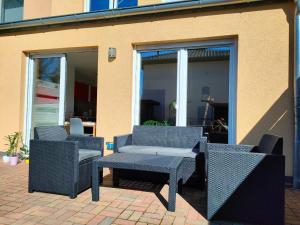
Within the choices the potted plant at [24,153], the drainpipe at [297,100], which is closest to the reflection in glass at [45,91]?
the potted plant at [24,153]

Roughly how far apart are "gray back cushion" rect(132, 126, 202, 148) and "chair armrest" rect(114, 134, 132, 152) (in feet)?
0.44

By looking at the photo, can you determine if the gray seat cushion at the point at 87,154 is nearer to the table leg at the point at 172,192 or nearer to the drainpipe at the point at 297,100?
the table leg at the point at 172,192

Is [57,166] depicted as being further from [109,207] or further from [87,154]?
[109,207]

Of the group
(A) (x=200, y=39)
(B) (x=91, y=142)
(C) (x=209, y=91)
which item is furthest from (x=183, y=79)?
(B) (x=91, y=142)

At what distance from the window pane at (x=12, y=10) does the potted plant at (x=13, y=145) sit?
3289mm

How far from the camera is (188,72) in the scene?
486 cm

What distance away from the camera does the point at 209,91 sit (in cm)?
483

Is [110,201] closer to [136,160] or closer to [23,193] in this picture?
[136,160]

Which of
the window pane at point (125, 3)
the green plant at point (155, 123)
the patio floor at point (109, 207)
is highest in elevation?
the window pane at point (125, 3)

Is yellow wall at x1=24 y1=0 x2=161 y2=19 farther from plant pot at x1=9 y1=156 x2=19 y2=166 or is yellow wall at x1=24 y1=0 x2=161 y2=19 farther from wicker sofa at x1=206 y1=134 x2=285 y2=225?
wicker sofa at x1=206 y1=134 x2=285 y2=225

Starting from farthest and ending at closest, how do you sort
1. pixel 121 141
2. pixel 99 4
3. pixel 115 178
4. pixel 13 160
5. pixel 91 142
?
pixel 99 4 → pixel 13 160 → pixel 121 141 → pixel 91 142 → pixel 115 178

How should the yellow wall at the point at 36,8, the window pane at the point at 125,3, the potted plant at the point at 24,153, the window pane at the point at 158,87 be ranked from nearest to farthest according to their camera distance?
1. the window pane at the point at 158,87
2. the potted plant at the point at 24,153
3. the window pane at the point at 125,3
4. the yellow wall at the point at 36,8

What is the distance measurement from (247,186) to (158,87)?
3.03 meters

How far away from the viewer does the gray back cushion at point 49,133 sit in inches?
132
